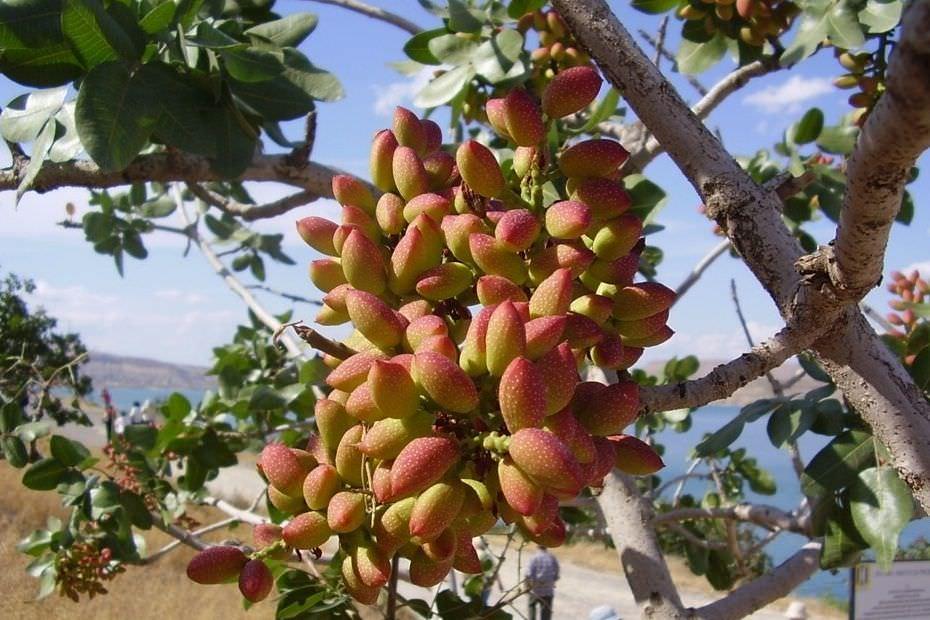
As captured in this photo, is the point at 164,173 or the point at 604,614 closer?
the point at 164,173

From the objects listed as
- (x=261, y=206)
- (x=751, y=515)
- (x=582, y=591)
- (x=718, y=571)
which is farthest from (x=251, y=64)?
(x=582, y=591)

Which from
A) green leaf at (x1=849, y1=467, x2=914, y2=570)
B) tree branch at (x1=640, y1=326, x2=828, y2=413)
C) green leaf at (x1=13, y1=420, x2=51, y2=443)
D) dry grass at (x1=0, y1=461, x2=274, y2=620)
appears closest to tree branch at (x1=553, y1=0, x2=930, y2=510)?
tree branch at (x1=640, y1=326, x2=828, y2=413)

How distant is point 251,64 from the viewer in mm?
1019

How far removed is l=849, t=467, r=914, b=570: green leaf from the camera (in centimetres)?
92

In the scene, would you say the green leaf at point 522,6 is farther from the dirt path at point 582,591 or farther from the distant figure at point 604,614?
the dirt path at point 582,591

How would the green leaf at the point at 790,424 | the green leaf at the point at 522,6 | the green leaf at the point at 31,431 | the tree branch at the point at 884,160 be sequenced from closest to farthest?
the tree branch at the point at 884,160 < the green leaf at the point at 790,424 < the green leaf at the point at 522,6 < the green leaf at the point at 31,431

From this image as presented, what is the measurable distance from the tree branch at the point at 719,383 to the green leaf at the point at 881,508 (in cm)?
48

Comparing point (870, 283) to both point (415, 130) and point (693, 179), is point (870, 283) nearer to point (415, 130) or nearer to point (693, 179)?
point (693, 179)

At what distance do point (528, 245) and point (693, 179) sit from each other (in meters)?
0.13

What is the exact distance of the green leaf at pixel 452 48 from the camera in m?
1.33

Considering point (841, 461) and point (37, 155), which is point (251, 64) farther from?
point (841, 461)

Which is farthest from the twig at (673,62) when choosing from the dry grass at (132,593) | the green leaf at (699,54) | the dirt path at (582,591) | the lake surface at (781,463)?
the dirt path at (582,591)

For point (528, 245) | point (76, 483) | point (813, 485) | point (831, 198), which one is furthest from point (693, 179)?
point (76, 483)

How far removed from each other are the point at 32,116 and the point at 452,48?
661 mm
